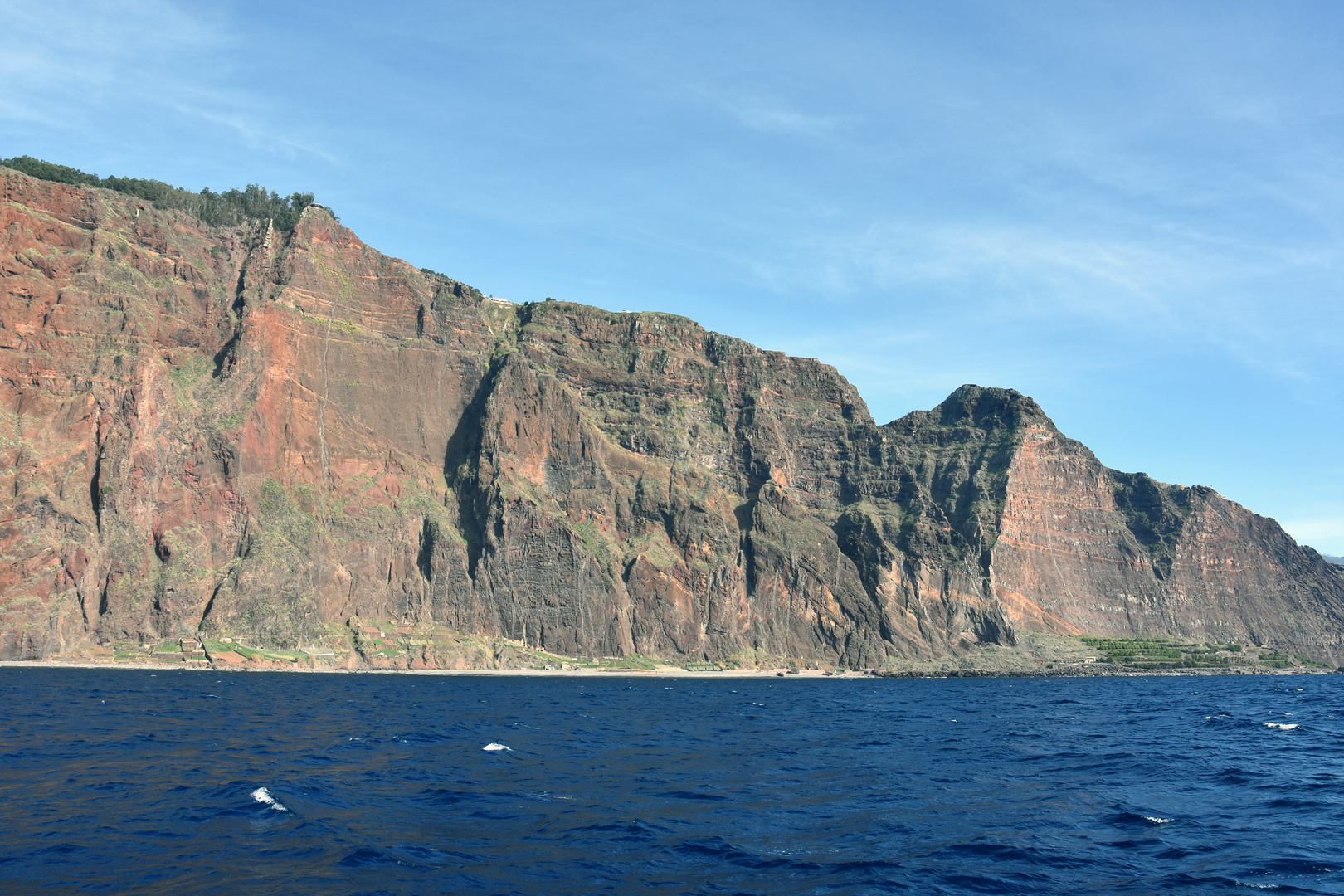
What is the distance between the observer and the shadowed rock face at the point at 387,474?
11881 cm

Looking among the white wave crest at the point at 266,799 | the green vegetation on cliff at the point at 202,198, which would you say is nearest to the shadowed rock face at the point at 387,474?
the green vegetation on cliff at the point at 202,198

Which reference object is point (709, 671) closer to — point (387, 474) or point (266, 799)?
point (387, 474)

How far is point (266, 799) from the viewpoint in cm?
2955

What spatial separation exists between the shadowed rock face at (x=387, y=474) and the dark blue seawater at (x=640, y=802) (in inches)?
2274

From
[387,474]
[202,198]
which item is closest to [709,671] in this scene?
[387,474]

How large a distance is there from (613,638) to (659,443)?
145 ft

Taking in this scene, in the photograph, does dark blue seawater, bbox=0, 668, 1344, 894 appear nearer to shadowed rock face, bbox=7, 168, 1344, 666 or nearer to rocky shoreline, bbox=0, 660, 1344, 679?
rocky shoreline, bbox=0, 660, 1344, 679

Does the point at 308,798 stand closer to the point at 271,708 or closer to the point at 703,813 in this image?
the point at 703,813

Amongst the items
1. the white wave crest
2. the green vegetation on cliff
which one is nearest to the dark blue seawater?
the white wave crest

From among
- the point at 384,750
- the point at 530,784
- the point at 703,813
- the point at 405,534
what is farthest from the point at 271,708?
the point at 405,534

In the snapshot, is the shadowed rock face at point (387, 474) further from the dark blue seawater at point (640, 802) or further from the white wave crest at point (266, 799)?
the white wave crest at point (266, 799)

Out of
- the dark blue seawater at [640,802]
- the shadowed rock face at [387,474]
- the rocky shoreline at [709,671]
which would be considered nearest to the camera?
the dark blue seawater at [640,802]

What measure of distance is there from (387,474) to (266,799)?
410 ft

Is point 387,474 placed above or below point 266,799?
above
